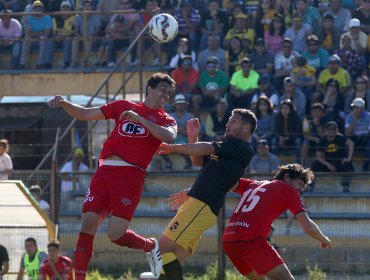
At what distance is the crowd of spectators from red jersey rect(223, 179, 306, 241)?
748cm

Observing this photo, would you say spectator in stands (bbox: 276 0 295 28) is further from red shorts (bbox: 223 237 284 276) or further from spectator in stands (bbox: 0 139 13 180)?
red shorts (bbox: 223 237 284 276)

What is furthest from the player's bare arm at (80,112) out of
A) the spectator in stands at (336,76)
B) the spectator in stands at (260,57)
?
the spectator in stands at (260,57)

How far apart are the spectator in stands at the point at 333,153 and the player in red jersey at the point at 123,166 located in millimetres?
7819

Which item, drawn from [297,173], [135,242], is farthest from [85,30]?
[135,242]

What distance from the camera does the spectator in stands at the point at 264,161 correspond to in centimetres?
1916

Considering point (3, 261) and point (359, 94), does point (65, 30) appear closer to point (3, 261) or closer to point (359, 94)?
point (359, 94)

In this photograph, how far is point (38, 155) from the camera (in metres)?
21.7

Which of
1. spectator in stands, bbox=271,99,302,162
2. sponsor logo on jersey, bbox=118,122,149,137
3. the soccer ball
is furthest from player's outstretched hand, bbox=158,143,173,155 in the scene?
spectator in stands, bbox=271,99,302,162

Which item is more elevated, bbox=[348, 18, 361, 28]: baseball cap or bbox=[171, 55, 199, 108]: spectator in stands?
→ bbox=[348, 18, 361, 28]: baseball cap

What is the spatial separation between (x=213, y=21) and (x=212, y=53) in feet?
3.25

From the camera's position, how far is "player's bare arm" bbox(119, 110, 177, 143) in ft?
36.8

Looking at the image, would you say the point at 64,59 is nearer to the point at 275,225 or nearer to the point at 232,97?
the point at 232,97

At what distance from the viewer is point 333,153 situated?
757 inches

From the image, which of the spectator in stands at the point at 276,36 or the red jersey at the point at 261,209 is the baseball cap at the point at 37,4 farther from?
the red jersey at the point at 261,209
